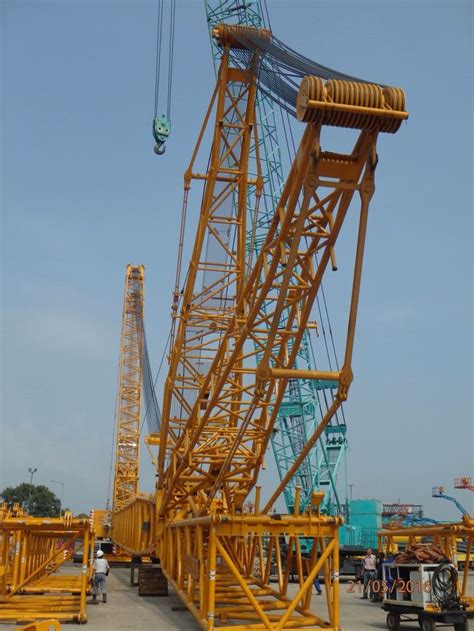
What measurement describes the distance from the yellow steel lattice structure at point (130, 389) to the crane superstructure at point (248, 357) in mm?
24739

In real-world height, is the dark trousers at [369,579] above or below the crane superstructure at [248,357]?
below

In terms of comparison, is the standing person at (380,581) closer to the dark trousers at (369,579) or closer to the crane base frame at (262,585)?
the dark trousers at (369,579)

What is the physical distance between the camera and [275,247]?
14.8m

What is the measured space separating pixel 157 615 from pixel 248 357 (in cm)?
734

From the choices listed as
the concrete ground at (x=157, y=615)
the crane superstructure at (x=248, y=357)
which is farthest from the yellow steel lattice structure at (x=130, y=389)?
the concrete ground at (x=157, y=615)

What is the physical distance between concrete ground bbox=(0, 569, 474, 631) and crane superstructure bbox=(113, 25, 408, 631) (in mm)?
729

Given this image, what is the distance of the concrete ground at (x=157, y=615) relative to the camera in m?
16.1

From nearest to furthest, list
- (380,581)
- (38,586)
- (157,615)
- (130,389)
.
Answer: (157,615) → (38,586) → (380,581) → (130,389)

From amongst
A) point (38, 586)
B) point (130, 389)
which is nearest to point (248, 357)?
point (38, 586)

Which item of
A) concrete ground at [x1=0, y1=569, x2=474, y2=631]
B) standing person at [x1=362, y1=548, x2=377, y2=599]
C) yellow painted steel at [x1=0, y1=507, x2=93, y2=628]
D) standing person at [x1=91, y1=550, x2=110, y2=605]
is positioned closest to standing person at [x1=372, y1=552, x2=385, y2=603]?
standing person at [x1=362, y1=548, x2=377, y2=599]

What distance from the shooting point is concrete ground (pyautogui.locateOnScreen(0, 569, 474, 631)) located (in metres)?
16.1

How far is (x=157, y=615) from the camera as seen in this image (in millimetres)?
17812

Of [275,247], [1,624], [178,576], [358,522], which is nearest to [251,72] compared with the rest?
[275,247]

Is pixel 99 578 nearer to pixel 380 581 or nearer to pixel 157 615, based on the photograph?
pixel 157 615
